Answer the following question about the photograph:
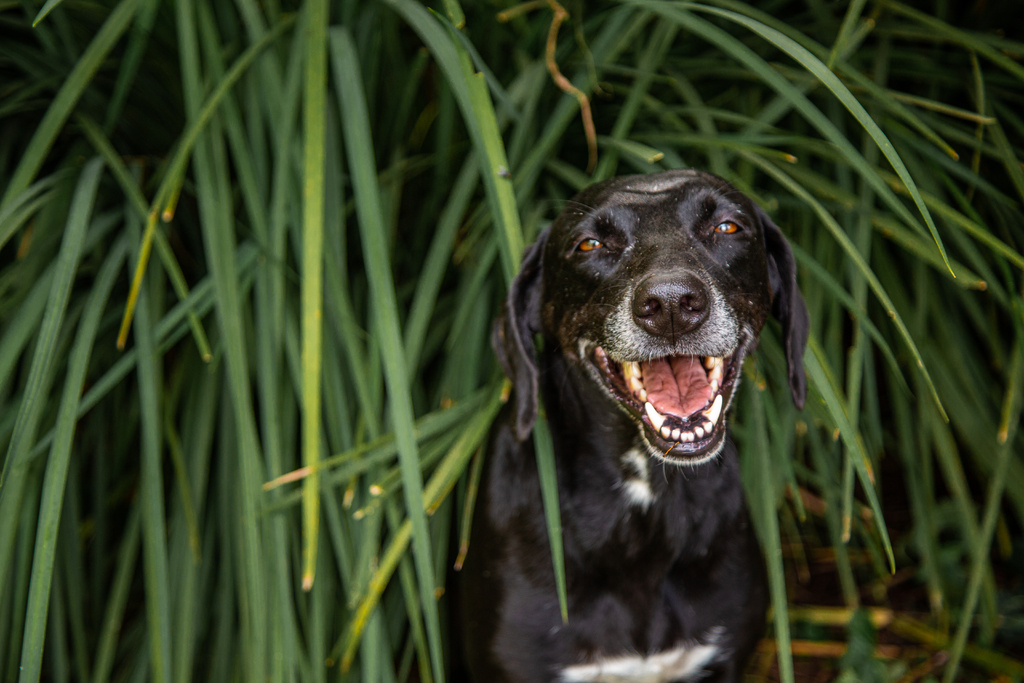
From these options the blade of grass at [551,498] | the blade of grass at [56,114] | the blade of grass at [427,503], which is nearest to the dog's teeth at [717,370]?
the blade of grass at [551,498]

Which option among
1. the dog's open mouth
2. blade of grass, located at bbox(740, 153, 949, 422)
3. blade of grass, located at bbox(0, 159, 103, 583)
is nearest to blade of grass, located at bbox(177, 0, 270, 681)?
blade of grass, located at bbox(0, 159, 103, 583)

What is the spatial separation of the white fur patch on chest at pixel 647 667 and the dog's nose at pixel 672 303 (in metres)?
0.74

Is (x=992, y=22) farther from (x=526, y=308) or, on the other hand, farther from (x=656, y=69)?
(x=526, y=308)

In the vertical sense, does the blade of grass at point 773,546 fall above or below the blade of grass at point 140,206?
below

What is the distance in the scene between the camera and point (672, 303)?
1.44m

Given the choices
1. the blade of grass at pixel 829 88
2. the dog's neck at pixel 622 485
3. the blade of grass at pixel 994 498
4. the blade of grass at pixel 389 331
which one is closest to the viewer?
the blade of grass at pixel 829 88

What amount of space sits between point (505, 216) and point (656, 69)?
93 cm

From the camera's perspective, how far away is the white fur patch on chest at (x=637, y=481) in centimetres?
177

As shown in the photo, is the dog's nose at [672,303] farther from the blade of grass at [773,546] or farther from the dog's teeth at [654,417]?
the blade of grass at [773,546]

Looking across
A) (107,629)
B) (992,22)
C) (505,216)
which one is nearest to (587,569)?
(505,216)

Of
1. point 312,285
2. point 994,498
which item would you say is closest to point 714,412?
point 312,285

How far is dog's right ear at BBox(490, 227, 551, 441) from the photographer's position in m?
1.65

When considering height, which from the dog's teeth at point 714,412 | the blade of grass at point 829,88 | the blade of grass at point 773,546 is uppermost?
the blade of grass at point 829,88

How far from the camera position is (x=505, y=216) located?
159 centimetres
